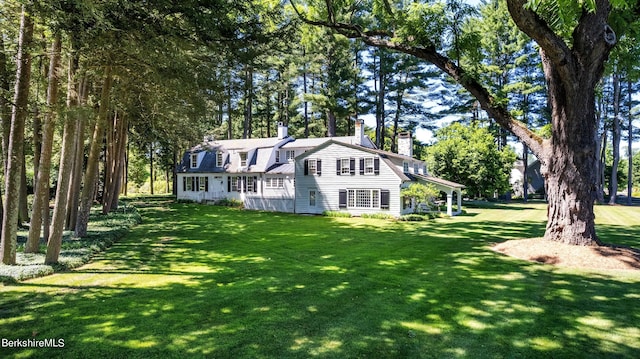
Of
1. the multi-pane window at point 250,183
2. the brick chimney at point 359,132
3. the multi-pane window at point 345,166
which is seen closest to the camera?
the multi-pane window at point 345,166

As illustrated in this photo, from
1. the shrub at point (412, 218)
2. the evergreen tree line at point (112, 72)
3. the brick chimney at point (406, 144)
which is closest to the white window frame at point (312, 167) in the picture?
the shrub at point (412, 218)

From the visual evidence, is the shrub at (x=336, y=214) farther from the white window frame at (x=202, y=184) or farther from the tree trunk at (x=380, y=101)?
the tree trunk at (x=380, y=101)

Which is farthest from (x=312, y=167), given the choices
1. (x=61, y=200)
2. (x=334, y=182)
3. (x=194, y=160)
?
(x=61, y=200)

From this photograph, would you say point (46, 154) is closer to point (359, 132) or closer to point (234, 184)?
point (359, 132)

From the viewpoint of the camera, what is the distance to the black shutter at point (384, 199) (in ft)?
74.9

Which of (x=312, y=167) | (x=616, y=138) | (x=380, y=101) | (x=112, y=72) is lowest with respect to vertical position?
(x=312, y=167)

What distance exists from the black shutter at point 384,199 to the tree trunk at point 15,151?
61.4 feet

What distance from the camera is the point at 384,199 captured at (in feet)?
75.3

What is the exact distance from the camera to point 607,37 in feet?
31.7

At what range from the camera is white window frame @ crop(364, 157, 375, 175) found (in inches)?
920

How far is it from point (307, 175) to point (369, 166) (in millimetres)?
5023

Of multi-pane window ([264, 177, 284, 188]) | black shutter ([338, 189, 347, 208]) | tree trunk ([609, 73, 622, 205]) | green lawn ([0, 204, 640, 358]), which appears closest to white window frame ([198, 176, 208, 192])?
Answer: multi-pane window ([264, 177, 284, 188])

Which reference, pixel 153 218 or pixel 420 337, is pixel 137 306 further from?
pixel 153 218

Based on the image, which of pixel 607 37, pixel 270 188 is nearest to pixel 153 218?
pixel 270 188
